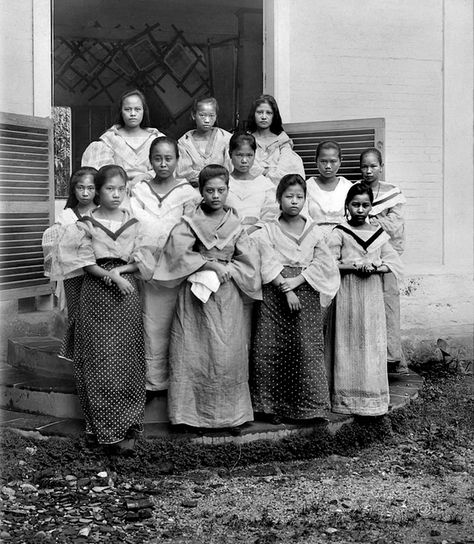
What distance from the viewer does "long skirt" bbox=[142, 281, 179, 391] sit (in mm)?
5219

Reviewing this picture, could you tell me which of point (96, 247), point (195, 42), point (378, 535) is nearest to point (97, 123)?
point (195, 42)

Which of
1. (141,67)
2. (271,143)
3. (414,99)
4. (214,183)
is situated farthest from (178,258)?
(141,67)

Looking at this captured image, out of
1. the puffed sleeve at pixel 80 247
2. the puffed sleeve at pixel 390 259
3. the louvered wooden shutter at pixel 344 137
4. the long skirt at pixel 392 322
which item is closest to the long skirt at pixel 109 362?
the puffed sleeve at pixel 80 247

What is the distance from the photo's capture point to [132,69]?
34.4ft

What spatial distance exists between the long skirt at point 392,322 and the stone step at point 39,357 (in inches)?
97.2

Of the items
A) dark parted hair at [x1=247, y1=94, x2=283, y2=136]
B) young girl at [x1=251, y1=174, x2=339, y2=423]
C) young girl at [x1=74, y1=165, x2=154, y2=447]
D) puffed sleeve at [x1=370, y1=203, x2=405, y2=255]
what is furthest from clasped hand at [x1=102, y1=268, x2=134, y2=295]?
puffed sleeve at [x1=370, y1=203, x2=405, y2=255]

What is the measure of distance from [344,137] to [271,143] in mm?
977

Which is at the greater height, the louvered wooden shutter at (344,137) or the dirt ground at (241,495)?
the louvered wooden shutter at (344,137)

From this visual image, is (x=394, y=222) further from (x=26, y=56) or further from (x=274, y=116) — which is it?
(x=26, y=56)

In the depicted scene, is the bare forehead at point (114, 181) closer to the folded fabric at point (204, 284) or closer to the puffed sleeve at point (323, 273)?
the folded fabric at point (204, 284)

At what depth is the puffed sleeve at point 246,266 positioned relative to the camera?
5.02m

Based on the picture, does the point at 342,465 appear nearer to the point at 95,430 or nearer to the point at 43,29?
the point at 95,430

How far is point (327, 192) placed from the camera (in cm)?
616

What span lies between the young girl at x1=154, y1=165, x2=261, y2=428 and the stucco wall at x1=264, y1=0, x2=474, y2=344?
106 inches
